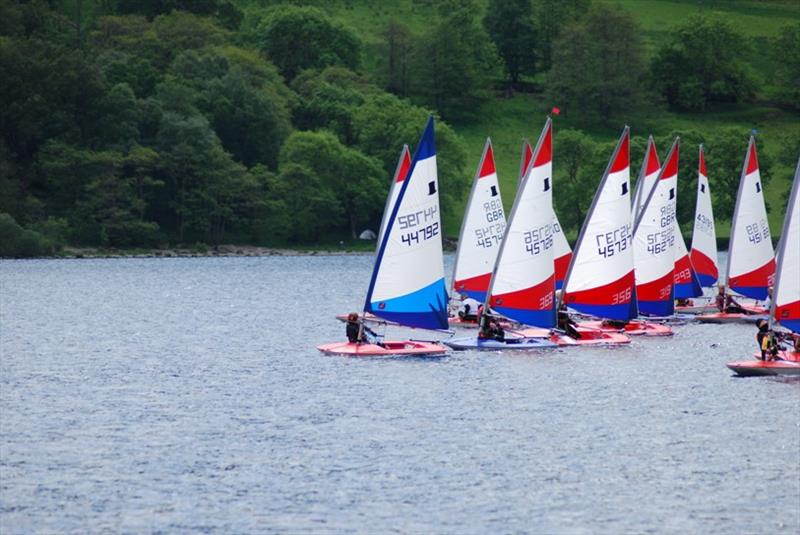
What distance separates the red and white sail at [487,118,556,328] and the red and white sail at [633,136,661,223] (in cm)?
1667

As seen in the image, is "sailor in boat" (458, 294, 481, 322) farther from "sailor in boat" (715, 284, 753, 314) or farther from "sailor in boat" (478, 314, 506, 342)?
"sailor in boat" (715, 284, 753, 314)

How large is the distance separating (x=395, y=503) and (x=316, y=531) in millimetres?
4026

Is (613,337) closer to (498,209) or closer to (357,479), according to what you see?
(498,209)

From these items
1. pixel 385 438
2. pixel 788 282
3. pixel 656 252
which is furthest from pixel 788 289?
pixel 656 252

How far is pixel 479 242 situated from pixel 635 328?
10008 mm

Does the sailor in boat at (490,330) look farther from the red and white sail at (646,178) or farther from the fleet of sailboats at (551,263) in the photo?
the red and white sail at (646,178)

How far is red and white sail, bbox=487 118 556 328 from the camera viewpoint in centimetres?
7425

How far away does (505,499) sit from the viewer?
46281 millimetres

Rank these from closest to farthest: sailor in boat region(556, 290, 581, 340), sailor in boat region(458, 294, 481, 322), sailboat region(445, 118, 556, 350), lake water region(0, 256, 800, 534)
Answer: lake water region(0, 256, 800, 534) → sailboat region(445, 118, 556, 350) → sailor in boat region(556, 290, 581, 340) → sailor in boat region(458, 294, 481, 322)

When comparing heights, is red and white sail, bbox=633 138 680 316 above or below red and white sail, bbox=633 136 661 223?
below

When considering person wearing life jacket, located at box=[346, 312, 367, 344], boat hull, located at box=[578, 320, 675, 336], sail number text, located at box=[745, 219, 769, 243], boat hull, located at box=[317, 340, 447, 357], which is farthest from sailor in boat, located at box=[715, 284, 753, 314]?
person wearing life jacket, located at box=[346, 312, 367, 344]

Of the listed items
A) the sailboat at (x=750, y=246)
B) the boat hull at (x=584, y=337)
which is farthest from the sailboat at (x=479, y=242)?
the sailboat at (x=750, y=246)

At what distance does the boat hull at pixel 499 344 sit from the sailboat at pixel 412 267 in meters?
2.17

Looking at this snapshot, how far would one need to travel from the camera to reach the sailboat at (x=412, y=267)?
232ft
